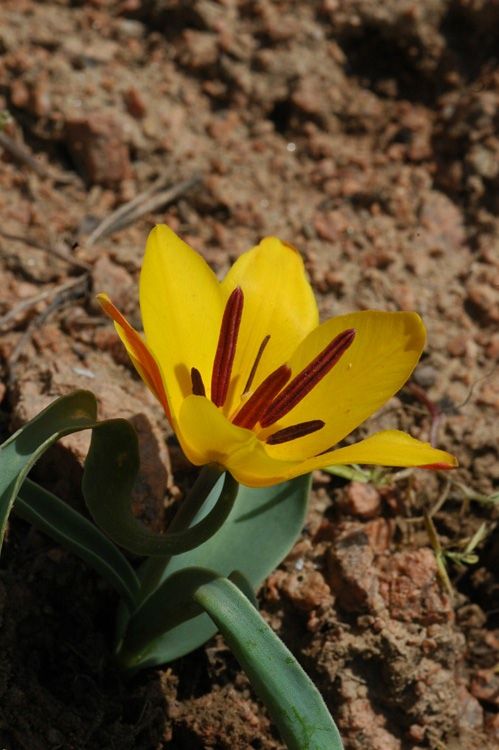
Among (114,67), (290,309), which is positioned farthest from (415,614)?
(114,67)

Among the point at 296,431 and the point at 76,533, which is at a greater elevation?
the point at 296,431

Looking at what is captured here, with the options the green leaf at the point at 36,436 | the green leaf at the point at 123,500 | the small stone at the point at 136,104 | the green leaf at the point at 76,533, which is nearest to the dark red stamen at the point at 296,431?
the green leaf at the point at 123,500

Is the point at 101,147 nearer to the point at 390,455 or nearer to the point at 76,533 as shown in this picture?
the point at 76,533

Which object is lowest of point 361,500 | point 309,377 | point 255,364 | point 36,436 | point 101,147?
point 361,500

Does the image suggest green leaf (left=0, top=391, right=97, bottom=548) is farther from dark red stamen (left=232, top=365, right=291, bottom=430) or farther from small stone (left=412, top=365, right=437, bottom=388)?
small stone (left=412, top=365, right=437, bottom=388)

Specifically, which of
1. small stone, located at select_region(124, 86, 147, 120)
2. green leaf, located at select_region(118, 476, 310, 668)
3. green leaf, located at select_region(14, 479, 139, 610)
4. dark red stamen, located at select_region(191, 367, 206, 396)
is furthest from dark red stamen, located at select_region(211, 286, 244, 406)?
small stone, located at select_region(124, 86, 147, 120)

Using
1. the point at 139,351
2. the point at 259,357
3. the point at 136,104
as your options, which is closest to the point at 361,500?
the point at 259,357

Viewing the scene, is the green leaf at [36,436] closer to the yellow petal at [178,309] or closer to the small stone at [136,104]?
the yellow petal at [178,309]
